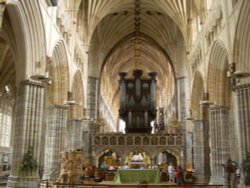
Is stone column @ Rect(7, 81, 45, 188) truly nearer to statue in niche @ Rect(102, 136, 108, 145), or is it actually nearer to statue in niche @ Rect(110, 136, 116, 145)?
statue in niche @ Rect(102, 136, 108, 145)

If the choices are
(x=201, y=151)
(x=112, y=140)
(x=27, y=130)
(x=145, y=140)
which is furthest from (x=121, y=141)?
(x=27, y=130)

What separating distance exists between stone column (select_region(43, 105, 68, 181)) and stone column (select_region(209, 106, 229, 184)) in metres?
10.0

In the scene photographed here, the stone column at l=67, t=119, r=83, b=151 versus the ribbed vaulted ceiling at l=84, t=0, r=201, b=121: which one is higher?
the ribbed vaulted ceiling at l=84, t=0, r=201, b=121

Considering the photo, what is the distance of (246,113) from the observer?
54.8 ft

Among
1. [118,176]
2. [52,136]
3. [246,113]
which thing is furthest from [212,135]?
[52,136]

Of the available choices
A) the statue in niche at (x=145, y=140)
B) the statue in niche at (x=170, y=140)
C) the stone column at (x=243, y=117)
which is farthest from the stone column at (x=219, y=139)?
the statue in niche at (x=145, y=140)

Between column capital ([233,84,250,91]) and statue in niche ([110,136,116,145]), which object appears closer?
column capital ([233,84,250,91])

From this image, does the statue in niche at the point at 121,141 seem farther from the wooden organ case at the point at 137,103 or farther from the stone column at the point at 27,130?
the stone column at the point at 27,130

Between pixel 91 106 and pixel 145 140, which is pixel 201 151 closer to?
pixel 145 140

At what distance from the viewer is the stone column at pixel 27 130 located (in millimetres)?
15695

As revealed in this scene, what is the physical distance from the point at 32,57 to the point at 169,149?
19234 mm

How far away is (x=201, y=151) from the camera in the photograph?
2778 centimetres

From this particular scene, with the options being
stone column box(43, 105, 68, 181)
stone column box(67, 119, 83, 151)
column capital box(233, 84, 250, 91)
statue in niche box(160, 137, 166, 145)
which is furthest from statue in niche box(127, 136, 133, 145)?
column capital box(233, 84, 250, 91)

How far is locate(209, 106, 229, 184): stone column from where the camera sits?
71.6 feet
